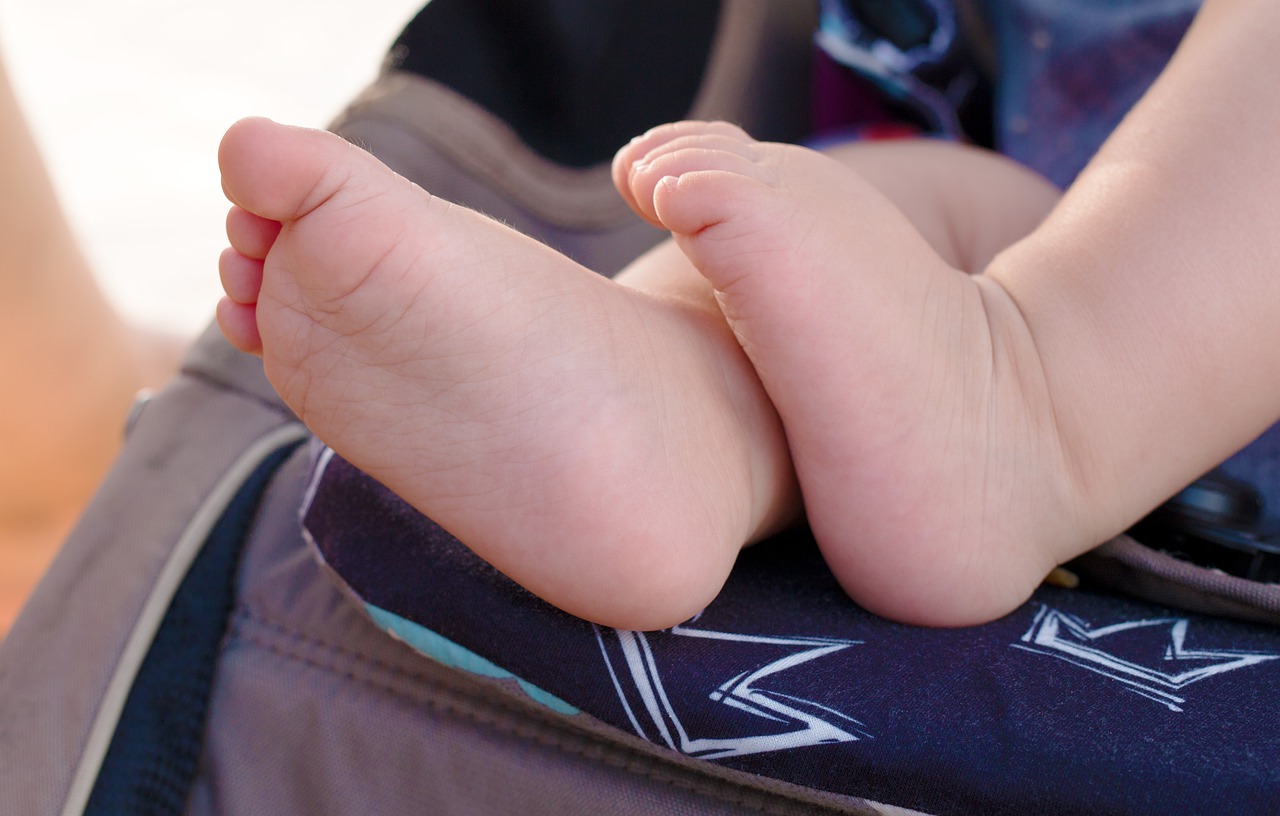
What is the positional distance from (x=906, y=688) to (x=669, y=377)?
0.16 metres

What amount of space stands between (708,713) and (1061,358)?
0.73ft

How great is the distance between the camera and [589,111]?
2.63ft

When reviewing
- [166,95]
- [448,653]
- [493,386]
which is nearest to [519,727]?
[448,653]

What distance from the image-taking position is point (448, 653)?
1.55 feet

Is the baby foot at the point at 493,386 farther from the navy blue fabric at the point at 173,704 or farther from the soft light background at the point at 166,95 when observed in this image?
the soft light background at the point at 166,95

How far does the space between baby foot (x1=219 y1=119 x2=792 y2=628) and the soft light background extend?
1.04m

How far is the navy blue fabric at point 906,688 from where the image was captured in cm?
40

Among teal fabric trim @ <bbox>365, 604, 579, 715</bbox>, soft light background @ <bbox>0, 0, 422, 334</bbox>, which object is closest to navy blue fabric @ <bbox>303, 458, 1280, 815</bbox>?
teal fabric trim @ <bbox>365, 604, 579, 715</bbox>

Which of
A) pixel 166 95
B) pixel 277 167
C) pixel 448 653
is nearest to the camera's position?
pixel 277 167

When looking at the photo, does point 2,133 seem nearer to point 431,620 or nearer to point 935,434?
point 431,620

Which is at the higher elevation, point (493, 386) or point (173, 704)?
point (493, 386)

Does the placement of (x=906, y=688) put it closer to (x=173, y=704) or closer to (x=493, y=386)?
(x=493, y=386)

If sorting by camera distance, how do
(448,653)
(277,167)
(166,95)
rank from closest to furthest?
(277,167) → (448,653) → (166,95)

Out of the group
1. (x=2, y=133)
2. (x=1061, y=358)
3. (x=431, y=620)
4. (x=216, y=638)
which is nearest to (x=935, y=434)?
(x=1061, y=358)
